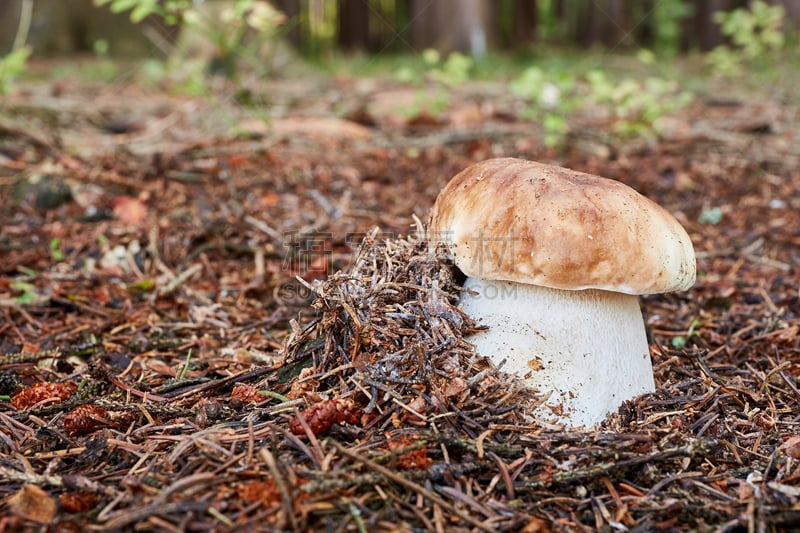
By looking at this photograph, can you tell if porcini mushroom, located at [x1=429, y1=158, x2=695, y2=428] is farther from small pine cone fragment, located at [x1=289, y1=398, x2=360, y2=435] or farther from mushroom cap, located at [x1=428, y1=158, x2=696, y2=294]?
small pine cone fragment, located at [x1=289, y1=398, x2=360, y2=435]

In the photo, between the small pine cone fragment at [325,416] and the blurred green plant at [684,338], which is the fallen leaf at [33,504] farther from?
the blurred green plant at [684,338]

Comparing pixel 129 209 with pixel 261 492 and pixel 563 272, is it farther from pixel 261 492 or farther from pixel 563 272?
pixel 563 272

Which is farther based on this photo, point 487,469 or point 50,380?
point 50,380

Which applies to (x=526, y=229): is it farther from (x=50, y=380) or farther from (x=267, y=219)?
(x=267, y=219)

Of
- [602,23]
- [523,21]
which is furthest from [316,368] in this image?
[602,23]

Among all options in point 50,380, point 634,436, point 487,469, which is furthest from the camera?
point 50,380

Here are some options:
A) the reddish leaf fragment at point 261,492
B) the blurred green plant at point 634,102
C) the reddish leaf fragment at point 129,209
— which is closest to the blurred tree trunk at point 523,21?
Answer: the blurred green plant at point 634,102

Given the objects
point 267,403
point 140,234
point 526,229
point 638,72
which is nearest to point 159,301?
point 140,234
